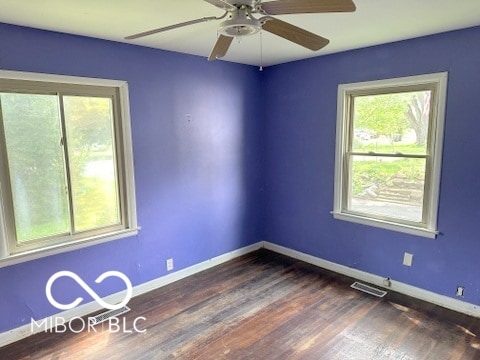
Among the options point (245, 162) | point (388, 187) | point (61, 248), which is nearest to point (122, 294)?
point (61, 248)

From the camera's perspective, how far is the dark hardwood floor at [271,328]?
2.39 m

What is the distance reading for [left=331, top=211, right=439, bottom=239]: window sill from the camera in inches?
117

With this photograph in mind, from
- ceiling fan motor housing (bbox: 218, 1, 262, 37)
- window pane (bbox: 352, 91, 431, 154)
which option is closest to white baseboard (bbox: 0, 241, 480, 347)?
window pane (bbox: 352, 91, 431, 154)

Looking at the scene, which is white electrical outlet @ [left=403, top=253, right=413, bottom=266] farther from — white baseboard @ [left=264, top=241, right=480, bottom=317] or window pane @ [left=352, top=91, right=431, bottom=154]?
window pane @ [left=352, top=91, right=431, bottom=154]

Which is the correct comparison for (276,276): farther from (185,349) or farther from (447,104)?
(447,104)

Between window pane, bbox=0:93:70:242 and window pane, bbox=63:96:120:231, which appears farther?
window pane, bbox=63:96:120:231

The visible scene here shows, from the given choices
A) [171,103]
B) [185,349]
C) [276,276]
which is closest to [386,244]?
[276,276]

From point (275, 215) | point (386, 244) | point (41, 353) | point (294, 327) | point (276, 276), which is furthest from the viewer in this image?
point (275, 215)

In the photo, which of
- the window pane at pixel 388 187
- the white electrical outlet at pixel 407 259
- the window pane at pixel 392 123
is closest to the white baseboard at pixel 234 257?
the white electrical outlet at pixel 407 259

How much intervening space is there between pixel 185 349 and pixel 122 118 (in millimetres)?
2067

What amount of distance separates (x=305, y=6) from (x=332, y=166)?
2.36 meters

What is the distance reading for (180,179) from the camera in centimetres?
350

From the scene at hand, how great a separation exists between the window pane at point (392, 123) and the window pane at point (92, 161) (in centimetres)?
255

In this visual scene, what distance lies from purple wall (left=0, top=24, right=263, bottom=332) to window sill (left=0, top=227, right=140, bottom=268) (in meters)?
0.06
